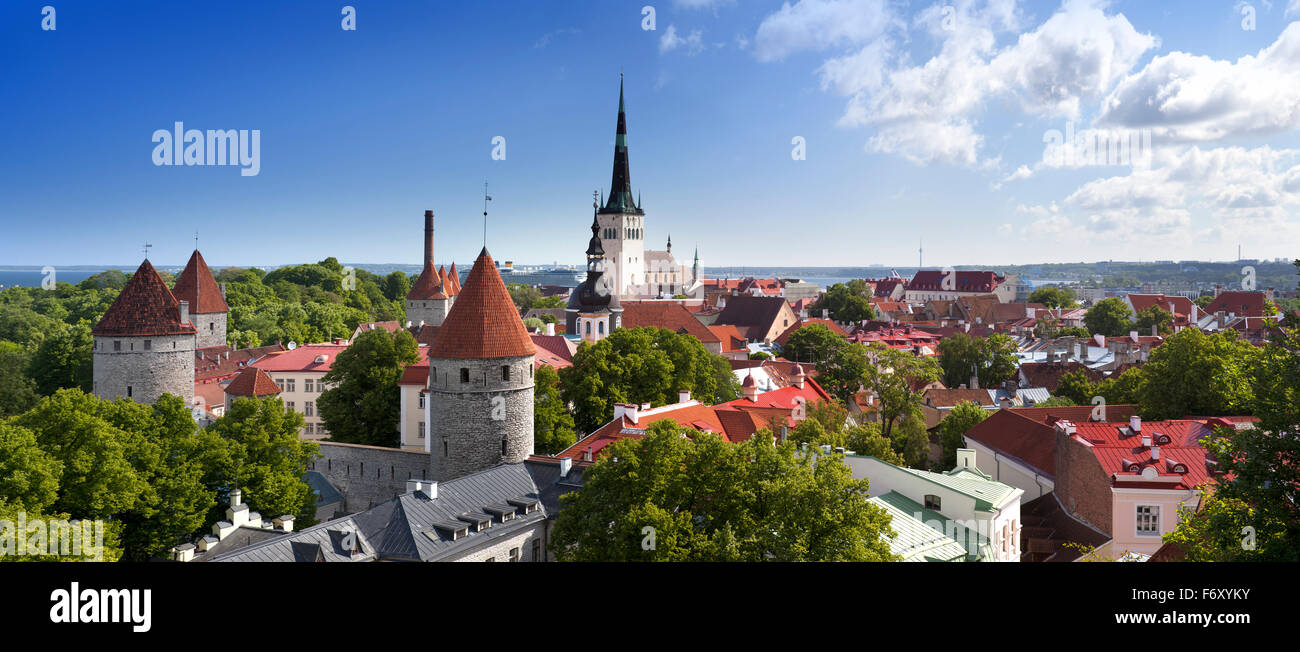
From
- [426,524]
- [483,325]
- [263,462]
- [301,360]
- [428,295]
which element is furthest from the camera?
[428,295]

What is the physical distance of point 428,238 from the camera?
7338cm

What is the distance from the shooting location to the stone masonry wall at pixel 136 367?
3334cm

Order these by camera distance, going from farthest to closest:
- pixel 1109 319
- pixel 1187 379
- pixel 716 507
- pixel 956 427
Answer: pixel 1109 319 < pixel 956 427 < pixel 1187 379 < pixel 716 507

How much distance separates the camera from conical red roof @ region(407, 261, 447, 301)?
71062 mm

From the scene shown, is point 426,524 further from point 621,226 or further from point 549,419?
point 621,226

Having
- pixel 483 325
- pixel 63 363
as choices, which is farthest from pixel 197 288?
pixel 483 325

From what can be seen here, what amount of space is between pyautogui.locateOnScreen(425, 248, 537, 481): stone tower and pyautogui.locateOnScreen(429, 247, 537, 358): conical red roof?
27 millimetres

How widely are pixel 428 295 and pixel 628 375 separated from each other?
41208 mm

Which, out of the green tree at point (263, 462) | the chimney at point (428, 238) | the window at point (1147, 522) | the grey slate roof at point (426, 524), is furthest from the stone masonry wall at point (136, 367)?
the chimney at point (428, 238)

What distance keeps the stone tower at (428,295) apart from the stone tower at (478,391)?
42.9 meters

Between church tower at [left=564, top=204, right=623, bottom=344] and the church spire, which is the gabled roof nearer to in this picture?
church tower at [left=564, top=204, right=623, bottom=344]

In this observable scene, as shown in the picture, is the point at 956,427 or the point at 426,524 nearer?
the point at 426,524

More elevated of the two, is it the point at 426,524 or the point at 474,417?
the point at 474,417
